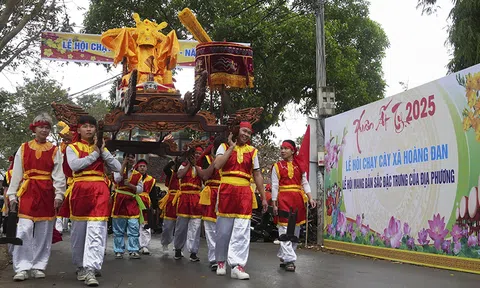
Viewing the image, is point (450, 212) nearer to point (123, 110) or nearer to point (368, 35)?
point (123, 110)

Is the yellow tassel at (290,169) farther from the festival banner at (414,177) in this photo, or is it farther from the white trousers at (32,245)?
the white trousers at (32,245)

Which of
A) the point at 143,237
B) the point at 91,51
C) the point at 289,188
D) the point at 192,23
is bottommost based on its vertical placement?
the point at 143,237

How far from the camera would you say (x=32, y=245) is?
7.02m

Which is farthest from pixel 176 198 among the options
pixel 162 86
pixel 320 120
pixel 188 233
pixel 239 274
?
pixel 320 120

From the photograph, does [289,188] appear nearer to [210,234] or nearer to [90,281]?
[210,234]

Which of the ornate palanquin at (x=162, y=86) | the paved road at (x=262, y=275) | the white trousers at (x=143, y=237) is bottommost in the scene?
the paved road at (x=262, y=275)

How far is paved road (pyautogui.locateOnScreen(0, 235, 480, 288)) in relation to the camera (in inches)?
267

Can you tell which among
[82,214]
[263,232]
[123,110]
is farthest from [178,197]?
[263,232]

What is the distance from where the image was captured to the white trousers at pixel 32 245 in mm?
6910

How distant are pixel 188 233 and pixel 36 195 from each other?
3.32 m

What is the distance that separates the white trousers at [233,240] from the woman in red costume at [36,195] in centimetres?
204

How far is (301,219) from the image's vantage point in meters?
8.46

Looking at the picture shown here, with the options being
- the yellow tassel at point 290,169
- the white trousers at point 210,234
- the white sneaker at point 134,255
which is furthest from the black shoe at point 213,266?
the white sneaker at point 134,255

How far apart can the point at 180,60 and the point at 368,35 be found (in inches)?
580
